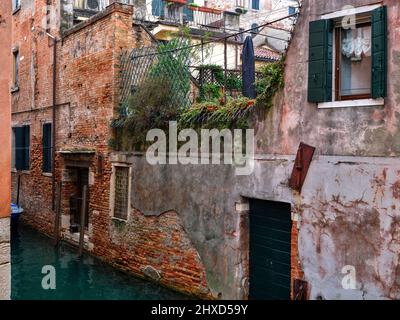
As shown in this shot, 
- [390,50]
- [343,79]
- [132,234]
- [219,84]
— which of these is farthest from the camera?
[219,84]

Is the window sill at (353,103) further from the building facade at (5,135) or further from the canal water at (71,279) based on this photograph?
the canal water at (71,279)

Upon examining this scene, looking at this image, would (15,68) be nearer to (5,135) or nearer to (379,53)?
(5,135)

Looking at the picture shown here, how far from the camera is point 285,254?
640 cm

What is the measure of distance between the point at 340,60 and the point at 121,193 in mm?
5372

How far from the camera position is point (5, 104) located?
375 centimetres

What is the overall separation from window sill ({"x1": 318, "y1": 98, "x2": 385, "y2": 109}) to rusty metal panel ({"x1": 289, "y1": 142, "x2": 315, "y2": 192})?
553 millimetres

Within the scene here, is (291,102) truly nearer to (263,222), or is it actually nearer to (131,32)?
(263,222)

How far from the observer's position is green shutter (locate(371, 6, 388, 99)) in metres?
5.03

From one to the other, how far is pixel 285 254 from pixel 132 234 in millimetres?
3599

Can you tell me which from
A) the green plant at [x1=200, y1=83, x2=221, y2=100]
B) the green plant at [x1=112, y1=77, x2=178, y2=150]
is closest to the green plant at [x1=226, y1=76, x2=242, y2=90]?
the green plant at [x1=200, y1=83, x2=221, y2=100]

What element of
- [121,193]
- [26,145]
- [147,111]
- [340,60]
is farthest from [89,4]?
[340,60]

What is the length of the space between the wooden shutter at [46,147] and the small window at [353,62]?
8839 millimetres

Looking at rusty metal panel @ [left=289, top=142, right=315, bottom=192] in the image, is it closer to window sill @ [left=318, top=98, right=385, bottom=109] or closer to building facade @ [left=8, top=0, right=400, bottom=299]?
building facade @ [left=8, top=0, right=400, bottom=299]
